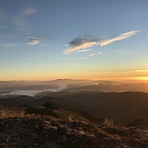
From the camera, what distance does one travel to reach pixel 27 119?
10094 mm

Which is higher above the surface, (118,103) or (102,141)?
(102,141)

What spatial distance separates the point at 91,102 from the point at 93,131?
4062 inches

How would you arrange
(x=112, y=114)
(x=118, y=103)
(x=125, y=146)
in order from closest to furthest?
(x=125, y=146) < (x=112, y=114) < (x=118, y=103)

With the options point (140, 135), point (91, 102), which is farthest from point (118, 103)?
point (140, 135)

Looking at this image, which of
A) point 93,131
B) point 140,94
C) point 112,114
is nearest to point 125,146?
point 93,131

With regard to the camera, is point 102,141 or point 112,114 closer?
point 102,141

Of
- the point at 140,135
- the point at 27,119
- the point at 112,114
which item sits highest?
the point at 27,119

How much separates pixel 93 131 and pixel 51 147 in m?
2.33

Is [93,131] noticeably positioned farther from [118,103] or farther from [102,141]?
[118,103]

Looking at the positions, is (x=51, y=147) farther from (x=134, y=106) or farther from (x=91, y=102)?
(x=91, y=102)

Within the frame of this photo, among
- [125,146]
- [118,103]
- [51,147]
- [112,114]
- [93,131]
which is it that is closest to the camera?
[51,147]

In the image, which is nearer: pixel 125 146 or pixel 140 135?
pixel 125 146

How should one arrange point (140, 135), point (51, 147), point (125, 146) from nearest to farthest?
point (51, 147), point (125, 146), point (140, 135)

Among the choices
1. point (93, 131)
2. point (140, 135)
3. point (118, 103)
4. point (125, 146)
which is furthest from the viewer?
point (118, 103)
